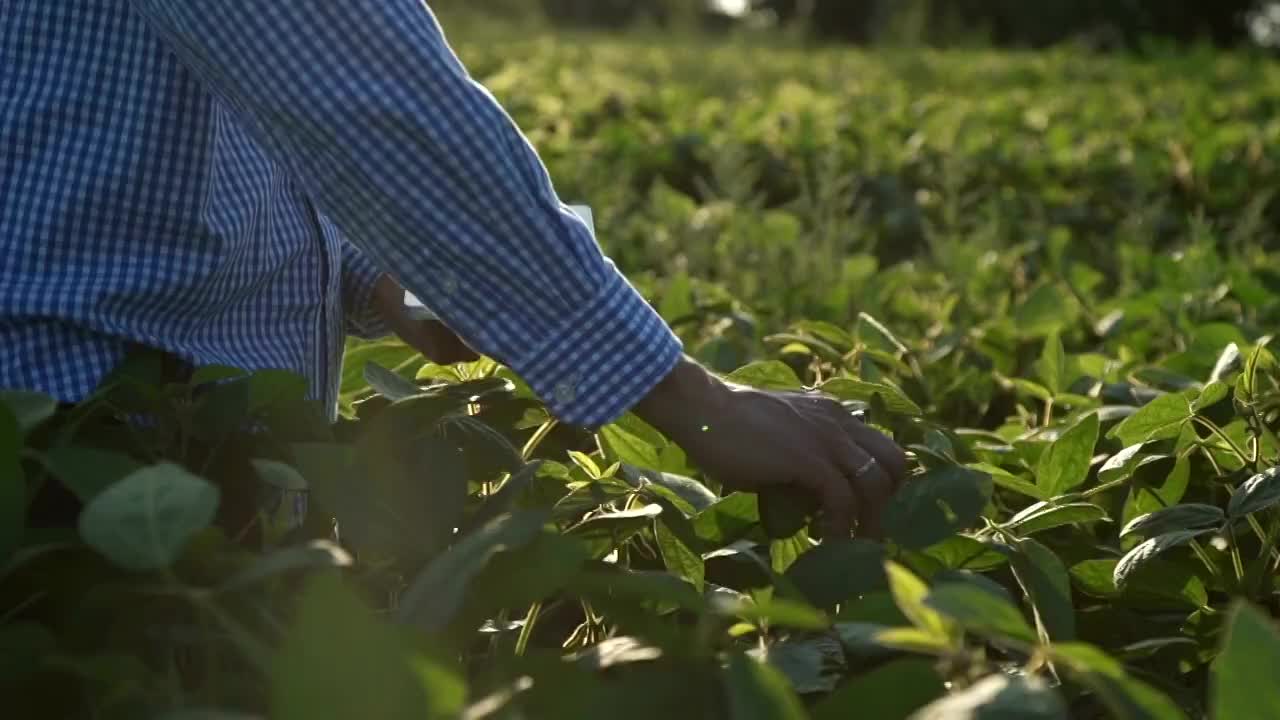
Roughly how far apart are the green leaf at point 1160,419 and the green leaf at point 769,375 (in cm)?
30

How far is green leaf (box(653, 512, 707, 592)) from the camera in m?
1.27

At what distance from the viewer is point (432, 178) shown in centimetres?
121

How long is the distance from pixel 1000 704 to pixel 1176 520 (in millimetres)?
672

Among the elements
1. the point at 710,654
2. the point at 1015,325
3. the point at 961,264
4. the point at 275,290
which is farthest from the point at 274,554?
the point at 961,264

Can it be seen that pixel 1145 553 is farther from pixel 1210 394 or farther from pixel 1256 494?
pixel 1210 394

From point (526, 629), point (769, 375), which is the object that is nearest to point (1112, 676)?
point (526, 629)

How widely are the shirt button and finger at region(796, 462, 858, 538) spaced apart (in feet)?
0.63

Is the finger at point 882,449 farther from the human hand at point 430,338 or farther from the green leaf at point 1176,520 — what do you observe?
the human hand at point 430,338

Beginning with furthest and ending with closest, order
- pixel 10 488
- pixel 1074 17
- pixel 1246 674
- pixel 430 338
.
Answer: pixel 1074 17 → pixel 430 338 → pixel 10 488 → pixel 1246 674

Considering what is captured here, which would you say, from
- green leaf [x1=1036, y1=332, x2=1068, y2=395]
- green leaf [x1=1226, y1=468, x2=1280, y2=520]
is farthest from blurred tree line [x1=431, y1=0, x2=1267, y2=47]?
green leaf [x1=1226, y1=468, x2=1280, y2=520]

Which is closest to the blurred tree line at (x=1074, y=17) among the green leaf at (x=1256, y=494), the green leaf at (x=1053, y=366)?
the green leaf at (x=1053, y=366)

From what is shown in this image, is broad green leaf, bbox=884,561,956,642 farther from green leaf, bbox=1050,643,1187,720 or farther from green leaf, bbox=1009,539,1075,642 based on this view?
green leaf, bbox=1009,539,1075,642

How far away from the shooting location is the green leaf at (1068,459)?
1.51 m

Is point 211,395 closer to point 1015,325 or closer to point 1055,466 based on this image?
point 1055,466
